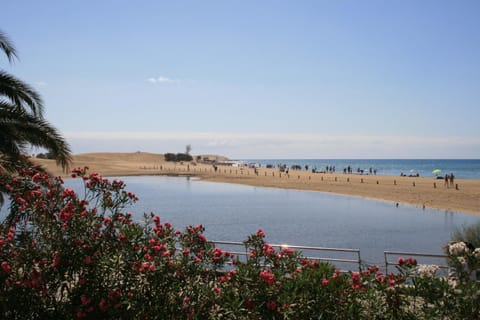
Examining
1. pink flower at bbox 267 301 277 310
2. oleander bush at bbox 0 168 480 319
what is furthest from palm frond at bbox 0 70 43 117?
pink flower at bbox 267 301 277 310

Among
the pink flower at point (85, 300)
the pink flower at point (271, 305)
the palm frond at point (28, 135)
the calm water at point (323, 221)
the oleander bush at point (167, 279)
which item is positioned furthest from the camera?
the calm water at point (323, 221)

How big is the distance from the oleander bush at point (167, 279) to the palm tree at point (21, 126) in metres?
4.98

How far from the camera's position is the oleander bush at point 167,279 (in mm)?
5199

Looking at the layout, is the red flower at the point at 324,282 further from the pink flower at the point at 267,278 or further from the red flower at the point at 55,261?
the red flower at the point at 55,261

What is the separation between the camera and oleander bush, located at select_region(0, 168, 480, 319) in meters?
5.20

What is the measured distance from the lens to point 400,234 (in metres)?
25.2

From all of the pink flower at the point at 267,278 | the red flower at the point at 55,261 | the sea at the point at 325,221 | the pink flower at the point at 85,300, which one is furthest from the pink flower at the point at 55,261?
the sea at the point at 325,221

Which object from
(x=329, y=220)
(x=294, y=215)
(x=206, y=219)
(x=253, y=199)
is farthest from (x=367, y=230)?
(x=253, y=199)

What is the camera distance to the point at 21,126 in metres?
10.9

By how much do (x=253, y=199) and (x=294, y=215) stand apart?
532 inches

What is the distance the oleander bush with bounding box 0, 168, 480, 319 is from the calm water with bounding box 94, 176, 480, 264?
12657mm

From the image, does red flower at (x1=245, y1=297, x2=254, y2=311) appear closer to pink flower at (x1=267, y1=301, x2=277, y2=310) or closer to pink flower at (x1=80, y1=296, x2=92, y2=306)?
pink flower at (x1=267, y1=301, x2=277, y2=310)

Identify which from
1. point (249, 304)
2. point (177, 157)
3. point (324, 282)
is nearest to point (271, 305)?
point (249, 304)

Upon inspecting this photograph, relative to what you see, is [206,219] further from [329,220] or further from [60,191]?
[60,191]
